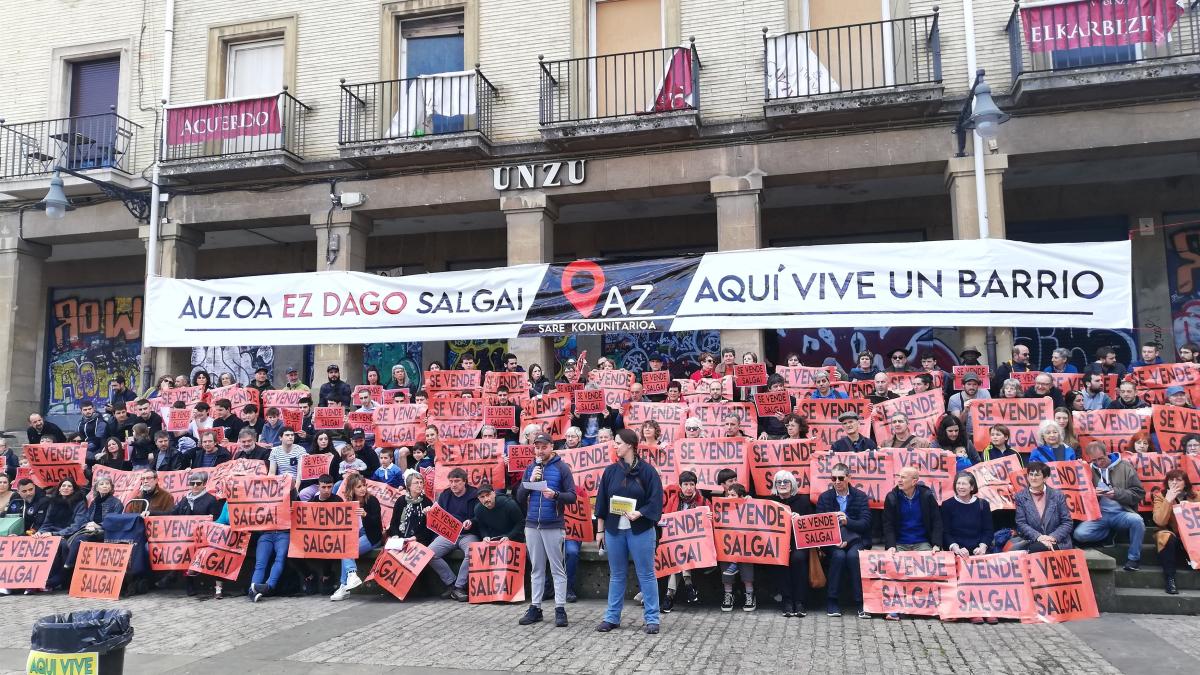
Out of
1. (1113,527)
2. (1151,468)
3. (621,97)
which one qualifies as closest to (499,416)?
(621,97)

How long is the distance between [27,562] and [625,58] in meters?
11.9

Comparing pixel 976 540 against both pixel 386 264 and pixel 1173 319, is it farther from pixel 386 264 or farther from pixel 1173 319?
pixel 386 264

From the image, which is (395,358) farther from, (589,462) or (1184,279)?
(1184,279)

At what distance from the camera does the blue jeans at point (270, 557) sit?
9844 mm

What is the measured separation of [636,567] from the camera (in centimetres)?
764

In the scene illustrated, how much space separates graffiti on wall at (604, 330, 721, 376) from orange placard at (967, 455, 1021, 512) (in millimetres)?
8640

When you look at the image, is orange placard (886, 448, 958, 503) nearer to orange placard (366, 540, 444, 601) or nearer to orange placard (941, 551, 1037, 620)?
orange placard (941, 551, 1037, 620)

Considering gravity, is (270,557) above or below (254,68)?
below

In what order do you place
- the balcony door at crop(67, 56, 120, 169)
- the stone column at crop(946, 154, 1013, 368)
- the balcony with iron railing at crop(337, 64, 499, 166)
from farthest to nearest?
the balcony door at crop(67, 56, 120, 169)
the balcony with iron railing at crop(337, 64, 499, 166)
the stone column at crop(946, 154, 1013, 368)

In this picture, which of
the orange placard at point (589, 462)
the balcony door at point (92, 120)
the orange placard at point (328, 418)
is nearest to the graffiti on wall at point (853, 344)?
the orange placard at point (589, 462)

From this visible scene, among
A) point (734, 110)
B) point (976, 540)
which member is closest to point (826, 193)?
point (734, 110)

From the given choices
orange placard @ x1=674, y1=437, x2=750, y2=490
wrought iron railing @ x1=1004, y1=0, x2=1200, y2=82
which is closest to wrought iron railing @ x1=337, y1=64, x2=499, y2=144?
orange placard @ x1=674, y1=437, x2=750, y2=490

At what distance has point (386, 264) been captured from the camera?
20.0m

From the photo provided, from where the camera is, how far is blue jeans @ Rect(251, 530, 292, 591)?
9844 millimetres
